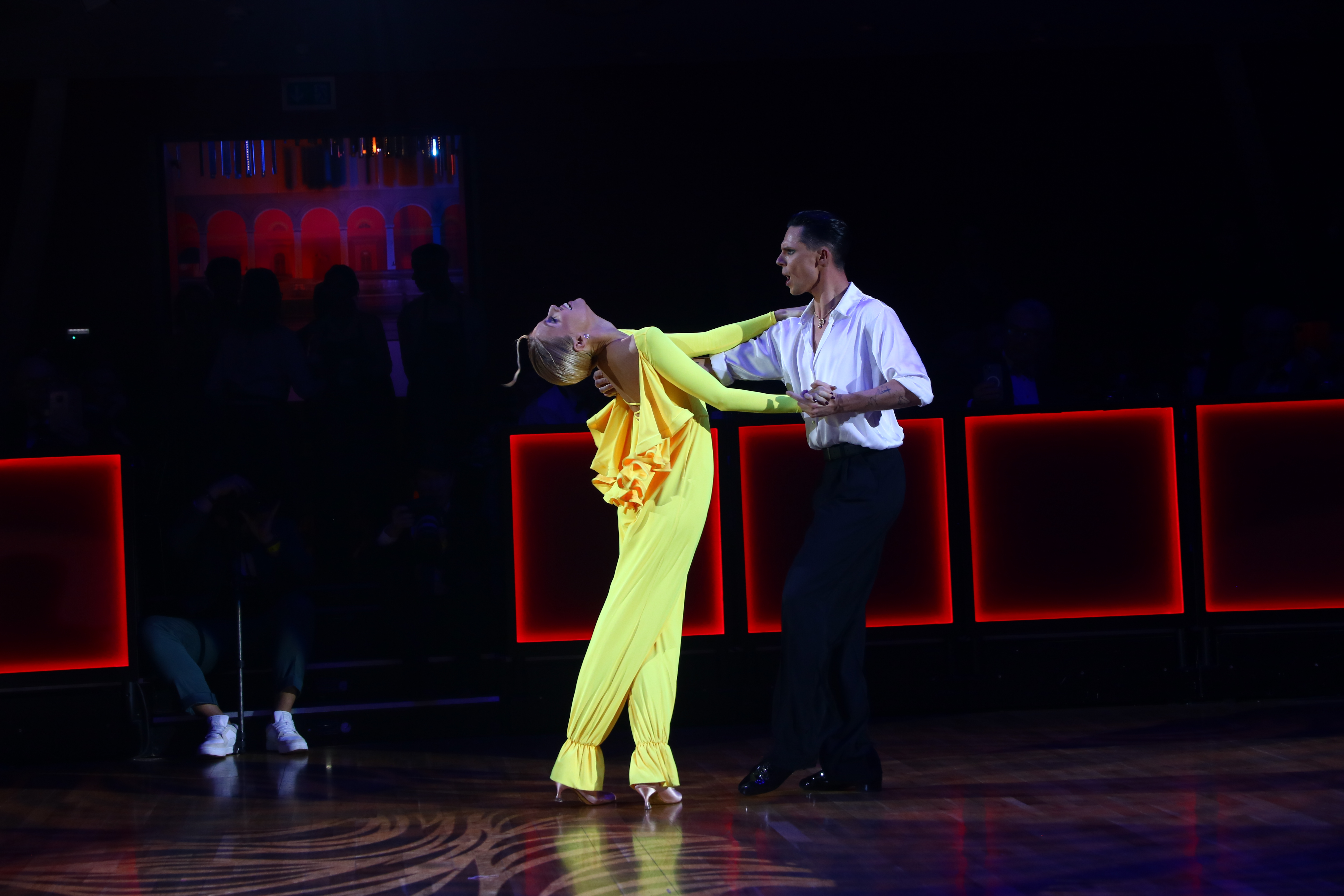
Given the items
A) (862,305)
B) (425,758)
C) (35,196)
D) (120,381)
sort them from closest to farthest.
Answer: (862,305) → (425,758) → (120,381) → (35,196)

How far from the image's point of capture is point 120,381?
25.1 feet

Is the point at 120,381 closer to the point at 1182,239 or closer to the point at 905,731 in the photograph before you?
the point at 905,731

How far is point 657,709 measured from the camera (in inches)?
153

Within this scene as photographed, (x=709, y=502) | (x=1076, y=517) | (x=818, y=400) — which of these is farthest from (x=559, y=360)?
(x=1076, y=517)

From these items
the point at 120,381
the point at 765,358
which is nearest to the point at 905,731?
the point at 765,358

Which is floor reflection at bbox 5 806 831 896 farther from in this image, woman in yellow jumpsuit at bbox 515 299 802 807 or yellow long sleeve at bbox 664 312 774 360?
yellow long sleeve at bbox 664 312 774 360

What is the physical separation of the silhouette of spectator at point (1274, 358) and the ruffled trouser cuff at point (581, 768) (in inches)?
140

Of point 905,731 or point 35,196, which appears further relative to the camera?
point 35,196

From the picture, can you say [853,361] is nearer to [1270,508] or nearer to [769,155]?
[1270,508]

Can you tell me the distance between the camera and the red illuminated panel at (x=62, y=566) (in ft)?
16.8

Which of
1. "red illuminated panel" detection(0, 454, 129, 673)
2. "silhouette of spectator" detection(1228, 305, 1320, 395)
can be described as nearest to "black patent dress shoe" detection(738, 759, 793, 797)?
"red illuminated panel" detection(0, 454, 129, 673)

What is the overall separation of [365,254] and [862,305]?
568cm

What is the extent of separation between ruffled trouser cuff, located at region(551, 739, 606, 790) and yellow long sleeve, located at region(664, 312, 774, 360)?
117 cm

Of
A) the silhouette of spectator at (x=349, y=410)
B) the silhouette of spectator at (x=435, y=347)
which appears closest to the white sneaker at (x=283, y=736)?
the silhouette of spectator at (x=349, y=410)
